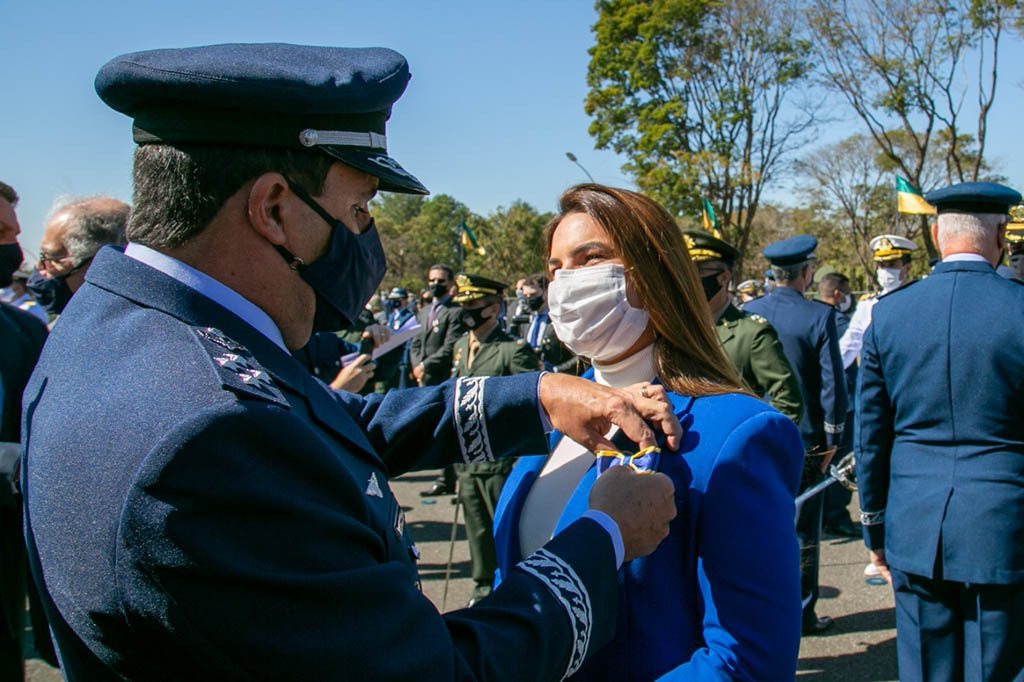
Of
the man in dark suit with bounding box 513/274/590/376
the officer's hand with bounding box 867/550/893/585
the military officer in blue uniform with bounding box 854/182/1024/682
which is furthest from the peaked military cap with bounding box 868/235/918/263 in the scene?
the officer's hand with bounding box 867/550/893/585

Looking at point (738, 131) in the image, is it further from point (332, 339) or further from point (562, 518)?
point (562, 518)

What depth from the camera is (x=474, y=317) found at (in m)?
6.59

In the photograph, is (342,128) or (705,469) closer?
(342,128)

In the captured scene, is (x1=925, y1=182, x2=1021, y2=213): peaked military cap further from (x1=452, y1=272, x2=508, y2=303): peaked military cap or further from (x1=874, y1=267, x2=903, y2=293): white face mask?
(x1=874, y1=267, x2=903, y2=293): white face mask

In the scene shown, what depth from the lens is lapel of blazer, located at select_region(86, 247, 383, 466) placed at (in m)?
1.21

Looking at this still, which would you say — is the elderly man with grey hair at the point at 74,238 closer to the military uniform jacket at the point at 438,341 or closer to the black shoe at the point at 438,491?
the military uniform jacket at the point at 438,341

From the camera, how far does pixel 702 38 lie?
82.3ft

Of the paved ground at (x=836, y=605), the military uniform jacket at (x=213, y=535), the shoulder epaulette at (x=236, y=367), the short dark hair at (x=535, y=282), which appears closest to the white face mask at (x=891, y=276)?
the paved ground at (x=836, y=605)

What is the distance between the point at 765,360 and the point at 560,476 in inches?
122

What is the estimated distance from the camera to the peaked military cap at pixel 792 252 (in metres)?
5.74

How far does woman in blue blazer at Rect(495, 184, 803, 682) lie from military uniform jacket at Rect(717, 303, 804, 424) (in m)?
2.87

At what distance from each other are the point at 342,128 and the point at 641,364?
102 cm

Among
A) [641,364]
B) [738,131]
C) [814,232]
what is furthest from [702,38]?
[641,364]

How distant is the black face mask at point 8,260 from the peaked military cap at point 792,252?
15.5 ft
